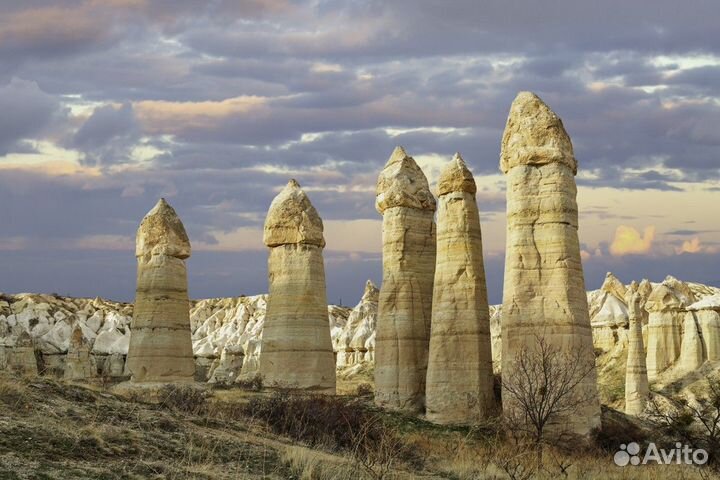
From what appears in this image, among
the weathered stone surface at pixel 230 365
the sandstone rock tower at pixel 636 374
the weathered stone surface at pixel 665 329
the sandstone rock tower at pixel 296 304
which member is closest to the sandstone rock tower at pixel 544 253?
the sandstone rock tower at pixel 296 304

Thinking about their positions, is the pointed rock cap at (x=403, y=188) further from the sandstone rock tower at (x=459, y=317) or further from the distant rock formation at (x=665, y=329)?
the distant rock formation at (x=665, y=329)

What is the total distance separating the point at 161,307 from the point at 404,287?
384 inches

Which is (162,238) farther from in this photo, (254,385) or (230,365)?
(230,365)

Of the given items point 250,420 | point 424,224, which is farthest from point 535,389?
point 424,224

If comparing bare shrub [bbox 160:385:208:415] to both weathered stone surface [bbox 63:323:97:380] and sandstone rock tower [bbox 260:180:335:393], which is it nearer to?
sandstone rock tower [bbox 260:180:335:393]

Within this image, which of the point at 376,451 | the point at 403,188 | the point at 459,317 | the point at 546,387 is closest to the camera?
the point at 376,451

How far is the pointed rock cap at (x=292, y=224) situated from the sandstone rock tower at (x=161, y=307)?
4088mm

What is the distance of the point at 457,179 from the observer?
2923cm

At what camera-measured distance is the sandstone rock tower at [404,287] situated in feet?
100

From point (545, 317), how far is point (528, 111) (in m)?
5.56

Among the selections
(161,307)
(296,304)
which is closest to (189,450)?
(296,304)

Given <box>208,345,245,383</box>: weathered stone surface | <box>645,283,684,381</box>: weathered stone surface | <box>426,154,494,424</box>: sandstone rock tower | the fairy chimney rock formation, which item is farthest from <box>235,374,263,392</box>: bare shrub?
the fairy chimney rock formation

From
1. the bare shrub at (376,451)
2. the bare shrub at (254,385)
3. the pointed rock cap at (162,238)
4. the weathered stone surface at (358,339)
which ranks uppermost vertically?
the pointed rock cap at (162,238)

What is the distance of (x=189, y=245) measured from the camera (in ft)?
124
